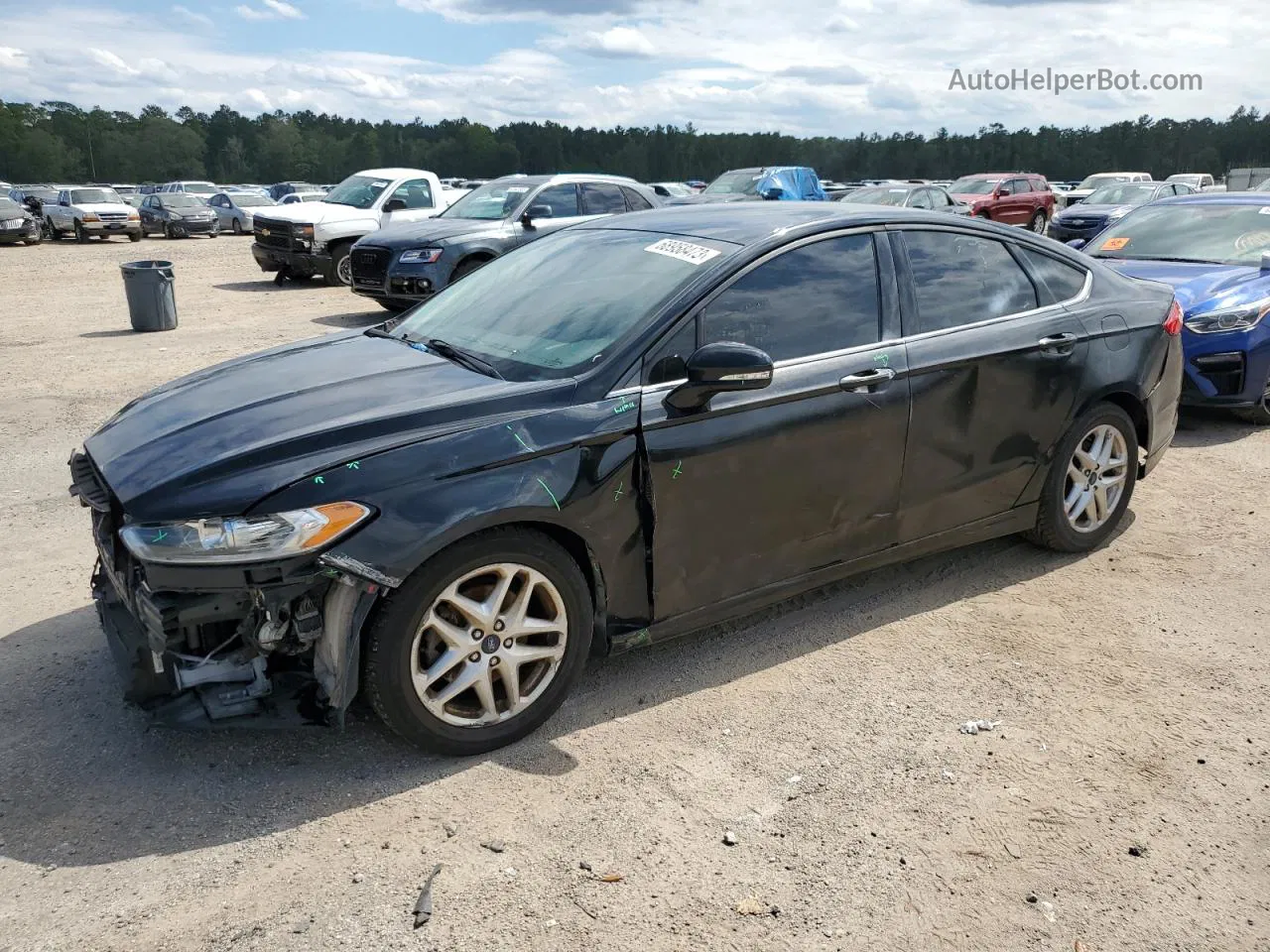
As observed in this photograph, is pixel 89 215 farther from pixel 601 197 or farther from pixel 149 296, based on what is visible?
pixel 601 197

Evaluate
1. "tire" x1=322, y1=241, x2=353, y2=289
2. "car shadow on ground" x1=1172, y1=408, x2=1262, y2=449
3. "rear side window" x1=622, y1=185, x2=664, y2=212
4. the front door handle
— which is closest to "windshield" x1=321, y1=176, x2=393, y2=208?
"tire" x1=322, y1=241, x2=353, y2=289

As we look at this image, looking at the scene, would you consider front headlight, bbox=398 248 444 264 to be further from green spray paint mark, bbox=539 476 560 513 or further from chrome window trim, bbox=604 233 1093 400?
green spray paint mark, bbox=539 476 560 513

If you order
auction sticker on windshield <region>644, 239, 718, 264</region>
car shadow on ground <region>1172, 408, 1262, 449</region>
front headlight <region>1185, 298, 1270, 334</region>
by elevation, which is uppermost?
auction sticker on windshield <region>644, 239, 718, 264</region>

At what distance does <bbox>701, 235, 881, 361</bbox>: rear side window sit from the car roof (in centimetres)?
12

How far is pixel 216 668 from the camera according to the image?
9.93 feet

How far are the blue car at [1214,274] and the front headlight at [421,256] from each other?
6834 mm

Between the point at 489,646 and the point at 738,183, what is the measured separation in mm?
19478

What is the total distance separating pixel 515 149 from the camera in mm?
103188

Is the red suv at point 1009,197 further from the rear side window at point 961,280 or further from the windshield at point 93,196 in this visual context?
the windshield at point 93,196

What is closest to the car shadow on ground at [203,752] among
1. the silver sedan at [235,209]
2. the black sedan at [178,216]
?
the black sedan at [178,216]

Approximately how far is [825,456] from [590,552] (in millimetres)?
1040

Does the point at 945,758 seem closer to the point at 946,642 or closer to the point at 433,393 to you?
the point at 946,642

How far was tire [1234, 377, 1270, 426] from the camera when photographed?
7.36 m

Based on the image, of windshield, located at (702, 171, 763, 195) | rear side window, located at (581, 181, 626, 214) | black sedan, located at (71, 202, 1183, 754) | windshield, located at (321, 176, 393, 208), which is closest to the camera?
black sedan, located at (71, 202, 1183, 754)
